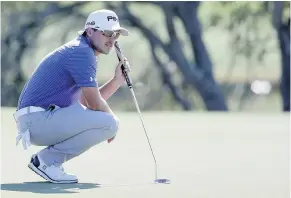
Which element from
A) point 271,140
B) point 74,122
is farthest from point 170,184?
point 271,140

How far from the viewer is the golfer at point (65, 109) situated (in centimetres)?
744

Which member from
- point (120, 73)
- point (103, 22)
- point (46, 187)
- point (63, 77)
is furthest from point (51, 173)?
point (103, 22)

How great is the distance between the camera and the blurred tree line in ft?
103

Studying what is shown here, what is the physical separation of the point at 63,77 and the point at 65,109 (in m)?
0.25

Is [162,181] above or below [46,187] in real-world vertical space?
above

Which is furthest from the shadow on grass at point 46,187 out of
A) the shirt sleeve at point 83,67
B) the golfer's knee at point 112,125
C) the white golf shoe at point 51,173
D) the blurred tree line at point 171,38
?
the blurred tree line at point 171,38

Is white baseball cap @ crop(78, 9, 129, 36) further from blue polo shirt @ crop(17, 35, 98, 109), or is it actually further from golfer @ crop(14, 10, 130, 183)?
blue polo shirt @ crop(17, 35, 98, 109)

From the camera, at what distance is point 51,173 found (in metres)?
7.50

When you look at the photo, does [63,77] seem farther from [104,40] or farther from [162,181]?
[162,181]

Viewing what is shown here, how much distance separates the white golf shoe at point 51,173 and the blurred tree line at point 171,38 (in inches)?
893

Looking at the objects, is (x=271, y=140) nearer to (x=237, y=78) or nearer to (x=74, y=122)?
(x=74, y=122)

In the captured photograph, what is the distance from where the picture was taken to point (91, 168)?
29.4 ft

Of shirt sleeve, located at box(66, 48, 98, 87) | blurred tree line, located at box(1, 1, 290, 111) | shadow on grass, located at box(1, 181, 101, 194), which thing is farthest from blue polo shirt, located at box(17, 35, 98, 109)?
blurred tree line, located at box(1, 1, 290, 111)

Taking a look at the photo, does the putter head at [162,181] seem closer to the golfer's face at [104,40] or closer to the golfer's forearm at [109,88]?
the golfer's forearm at [109,88]
